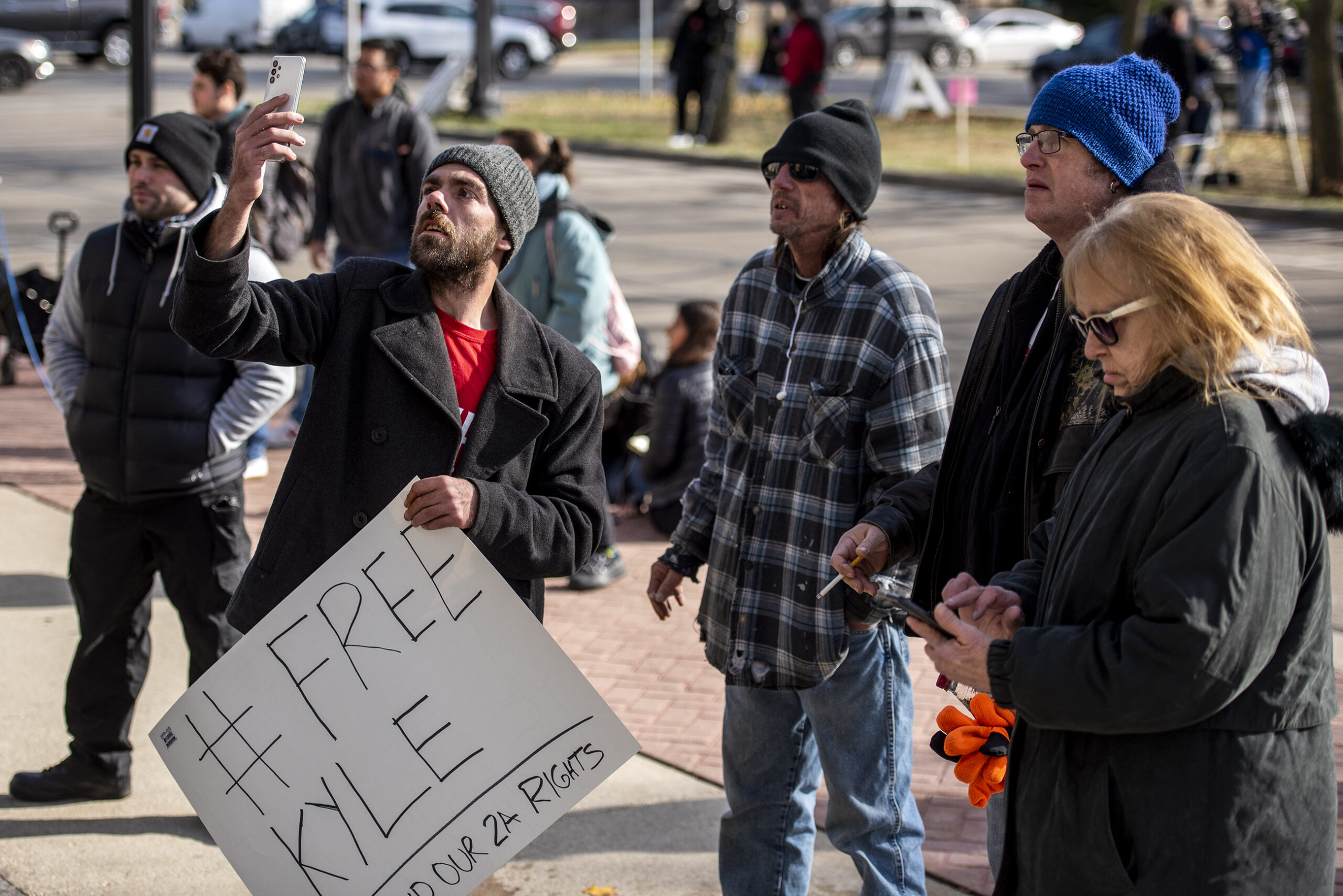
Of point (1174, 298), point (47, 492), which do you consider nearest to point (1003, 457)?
point (1174, 298)

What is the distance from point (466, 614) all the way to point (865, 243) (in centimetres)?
134

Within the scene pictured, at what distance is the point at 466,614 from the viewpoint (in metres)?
2.76

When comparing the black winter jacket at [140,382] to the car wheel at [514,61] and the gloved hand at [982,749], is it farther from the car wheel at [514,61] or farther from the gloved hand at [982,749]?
the car wheel at [514,61]

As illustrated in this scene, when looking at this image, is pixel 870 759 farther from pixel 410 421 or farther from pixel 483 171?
pixel 483 171

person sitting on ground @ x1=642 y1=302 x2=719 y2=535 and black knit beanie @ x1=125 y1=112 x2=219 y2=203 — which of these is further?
person sitting on ground @ x1=642 y1=302 x2=719 y2=535

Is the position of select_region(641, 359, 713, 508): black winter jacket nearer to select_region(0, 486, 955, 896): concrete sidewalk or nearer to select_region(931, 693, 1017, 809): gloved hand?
select_region(0, 486, 955, 896): concrete sidewalk

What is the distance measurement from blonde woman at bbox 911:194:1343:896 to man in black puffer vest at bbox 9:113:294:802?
8.54 ft

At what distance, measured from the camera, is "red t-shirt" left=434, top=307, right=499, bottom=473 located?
291cm

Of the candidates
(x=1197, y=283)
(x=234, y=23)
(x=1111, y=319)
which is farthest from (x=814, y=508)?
(x=234, y=23)

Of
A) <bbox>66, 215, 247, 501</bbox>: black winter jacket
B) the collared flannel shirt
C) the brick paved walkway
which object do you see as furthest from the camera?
the brick paved walkway

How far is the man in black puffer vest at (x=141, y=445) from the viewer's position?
3.94 m

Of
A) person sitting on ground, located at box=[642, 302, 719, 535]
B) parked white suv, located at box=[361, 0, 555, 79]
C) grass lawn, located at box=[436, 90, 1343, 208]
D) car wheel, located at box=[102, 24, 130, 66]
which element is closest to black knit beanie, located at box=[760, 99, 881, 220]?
person sitting on ground, located at box=[642, 302, 719, 535]

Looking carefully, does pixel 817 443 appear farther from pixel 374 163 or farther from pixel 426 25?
pixel 426 25

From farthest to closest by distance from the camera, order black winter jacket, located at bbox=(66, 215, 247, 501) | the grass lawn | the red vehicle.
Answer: the red vehicle < the grass lawn < black winter jacket, located at bbox=(66, 215, 247, 501)
